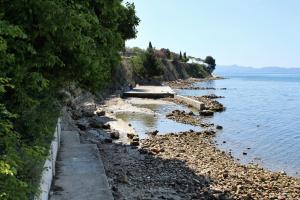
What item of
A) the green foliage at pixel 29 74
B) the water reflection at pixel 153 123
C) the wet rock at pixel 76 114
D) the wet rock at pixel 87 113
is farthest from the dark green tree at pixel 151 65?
the green foliage at pixel 29 74

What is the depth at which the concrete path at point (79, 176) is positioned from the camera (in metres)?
11.0

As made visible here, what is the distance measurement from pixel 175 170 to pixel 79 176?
7044mm

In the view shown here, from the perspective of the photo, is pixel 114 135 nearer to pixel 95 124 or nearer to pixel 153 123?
pixel 95 124

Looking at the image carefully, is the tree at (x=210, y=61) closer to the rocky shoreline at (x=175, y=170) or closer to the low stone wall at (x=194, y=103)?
the low stone wall at (x=194, y=103)

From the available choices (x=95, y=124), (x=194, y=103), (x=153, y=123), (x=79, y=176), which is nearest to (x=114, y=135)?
(x=95, y=124)

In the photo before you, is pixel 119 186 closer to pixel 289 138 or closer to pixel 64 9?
pixel 64 9

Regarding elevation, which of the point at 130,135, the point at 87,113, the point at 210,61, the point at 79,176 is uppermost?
the point at 210,61

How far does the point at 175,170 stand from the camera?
18.9m

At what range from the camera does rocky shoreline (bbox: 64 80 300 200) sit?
15461mm

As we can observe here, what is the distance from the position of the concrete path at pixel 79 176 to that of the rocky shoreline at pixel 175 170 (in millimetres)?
913

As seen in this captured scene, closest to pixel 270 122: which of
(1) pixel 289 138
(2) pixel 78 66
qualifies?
(1) pixel 289 138

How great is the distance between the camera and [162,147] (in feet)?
81.3

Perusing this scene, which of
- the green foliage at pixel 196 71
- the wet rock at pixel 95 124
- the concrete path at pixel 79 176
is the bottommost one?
the wet rock at pixel 95 124

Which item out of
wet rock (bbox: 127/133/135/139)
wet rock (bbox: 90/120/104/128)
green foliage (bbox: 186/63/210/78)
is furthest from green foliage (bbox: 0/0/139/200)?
green foliage (bbox: 186/63/210/78)
